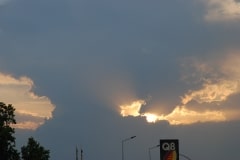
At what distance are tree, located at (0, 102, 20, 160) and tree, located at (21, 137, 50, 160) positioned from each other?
5.56 metres

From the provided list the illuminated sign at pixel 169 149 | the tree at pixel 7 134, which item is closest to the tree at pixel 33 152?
the tree at pixel 7 134

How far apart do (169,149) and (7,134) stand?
25.7 meters

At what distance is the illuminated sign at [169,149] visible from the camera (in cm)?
6556

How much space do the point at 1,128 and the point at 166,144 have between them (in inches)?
1033

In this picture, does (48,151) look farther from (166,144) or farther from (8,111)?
(166,144)

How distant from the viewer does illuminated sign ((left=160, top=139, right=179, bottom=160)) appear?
65562mm

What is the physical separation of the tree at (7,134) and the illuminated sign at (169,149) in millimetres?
24939

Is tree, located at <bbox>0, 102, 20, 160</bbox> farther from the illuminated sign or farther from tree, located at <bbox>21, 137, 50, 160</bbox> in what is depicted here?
the illuminated sign

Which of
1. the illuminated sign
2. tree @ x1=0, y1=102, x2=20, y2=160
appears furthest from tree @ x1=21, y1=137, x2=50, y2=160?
the illuminated sign

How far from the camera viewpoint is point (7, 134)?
3051 inches

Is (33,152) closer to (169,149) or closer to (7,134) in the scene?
(7,134)

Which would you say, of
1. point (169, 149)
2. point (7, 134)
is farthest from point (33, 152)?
point (169, 149)

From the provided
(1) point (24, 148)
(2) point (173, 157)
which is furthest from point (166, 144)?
(1) point (24, 148)

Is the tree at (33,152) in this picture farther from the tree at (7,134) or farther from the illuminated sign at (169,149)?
the illuminated sign at (169,149)
